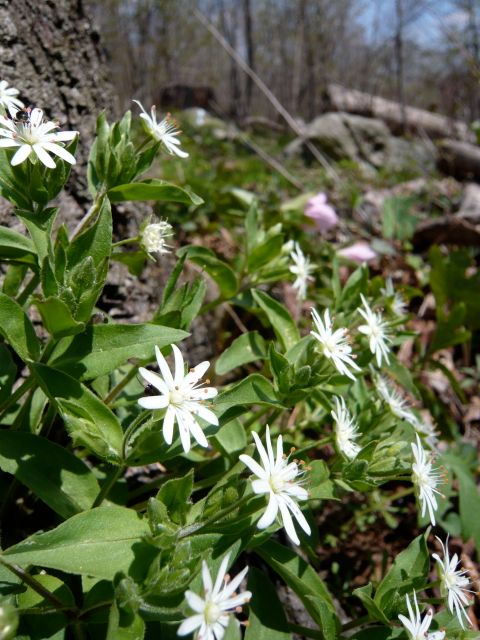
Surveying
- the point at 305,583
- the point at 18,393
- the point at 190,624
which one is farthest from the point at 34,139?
the point at 305,583

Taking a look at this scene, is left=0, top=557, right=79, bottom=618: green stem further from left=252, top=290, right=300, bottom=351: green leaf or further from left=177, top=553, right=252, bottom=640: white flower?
left=252, top=290, right=300, bottom=351: green leaf

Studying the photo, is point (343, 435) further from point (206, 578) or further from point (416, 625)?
point (206, 578)

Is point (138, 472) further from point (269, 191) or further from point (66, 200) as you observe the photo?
point (269, 191)

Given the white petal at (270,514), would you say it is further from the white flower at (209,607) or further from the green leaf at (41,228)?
the green leaf at (41,228)

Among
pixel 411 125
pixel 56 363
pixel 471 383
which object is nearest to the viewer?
pixel 56 363

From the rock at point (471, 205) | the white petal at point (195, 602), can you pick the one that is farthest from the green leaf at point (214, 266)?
the rock at point (471, 205)

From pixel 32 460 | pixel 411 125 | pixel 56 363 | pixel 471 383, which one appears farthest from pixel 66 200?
pixel 411 125

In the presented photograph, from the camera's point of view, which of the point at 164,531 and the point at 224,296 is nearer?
the point at 164,531
